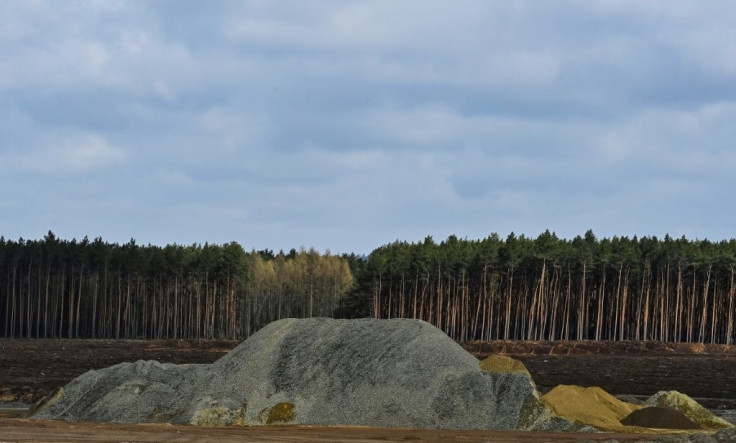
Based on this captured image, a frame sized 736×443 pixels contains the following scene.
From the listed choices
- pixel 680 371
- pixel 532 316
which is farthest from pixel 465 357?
pixel 532 316

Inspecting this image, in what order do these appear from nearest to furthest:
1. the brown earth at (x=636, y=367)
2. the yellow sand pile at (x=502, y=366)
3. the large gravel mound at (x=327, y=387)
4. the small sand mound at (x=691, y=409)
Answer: the large gravel mound at (x=327, y=387), the small sand mound at (x=691, y=409), the yellow sand pile at (x=502, y=366), the brown earth at (x=636, y=367)

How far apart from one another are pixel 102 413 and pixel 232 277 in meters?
109

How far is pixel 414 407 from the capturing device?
108 ft

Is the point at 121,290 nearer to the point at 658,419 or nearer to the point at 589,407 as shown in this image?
the point at 589,407

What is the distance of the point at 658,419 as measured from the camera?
32250 millimetres

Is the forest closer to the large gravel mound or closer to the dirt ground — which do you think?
the dirt ground

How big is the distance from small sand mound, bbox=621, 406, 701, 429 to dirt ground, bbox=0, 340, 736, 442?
150 inches

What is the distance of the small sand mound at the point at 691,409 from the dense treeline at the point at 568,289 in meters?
76.5

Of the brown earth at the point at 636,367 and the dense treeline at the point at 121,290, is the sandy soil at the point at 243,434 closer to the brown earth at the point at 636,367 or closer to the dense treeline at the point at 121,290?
the brown earth at the point at 636,367

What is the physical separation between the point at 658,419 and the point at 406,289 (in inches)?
3923

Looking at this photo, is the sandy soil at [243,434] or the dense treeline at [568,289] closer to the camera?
the sandy soil at [243,434]

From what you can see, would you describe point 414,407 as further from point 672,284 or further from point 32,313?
point 32,313

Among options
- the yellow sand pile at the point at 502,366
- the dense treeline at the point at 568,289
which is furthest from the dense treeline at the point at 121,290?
the yellow sand pile at the point at 502,366

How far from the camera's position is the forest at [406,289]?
116438 millimetres
